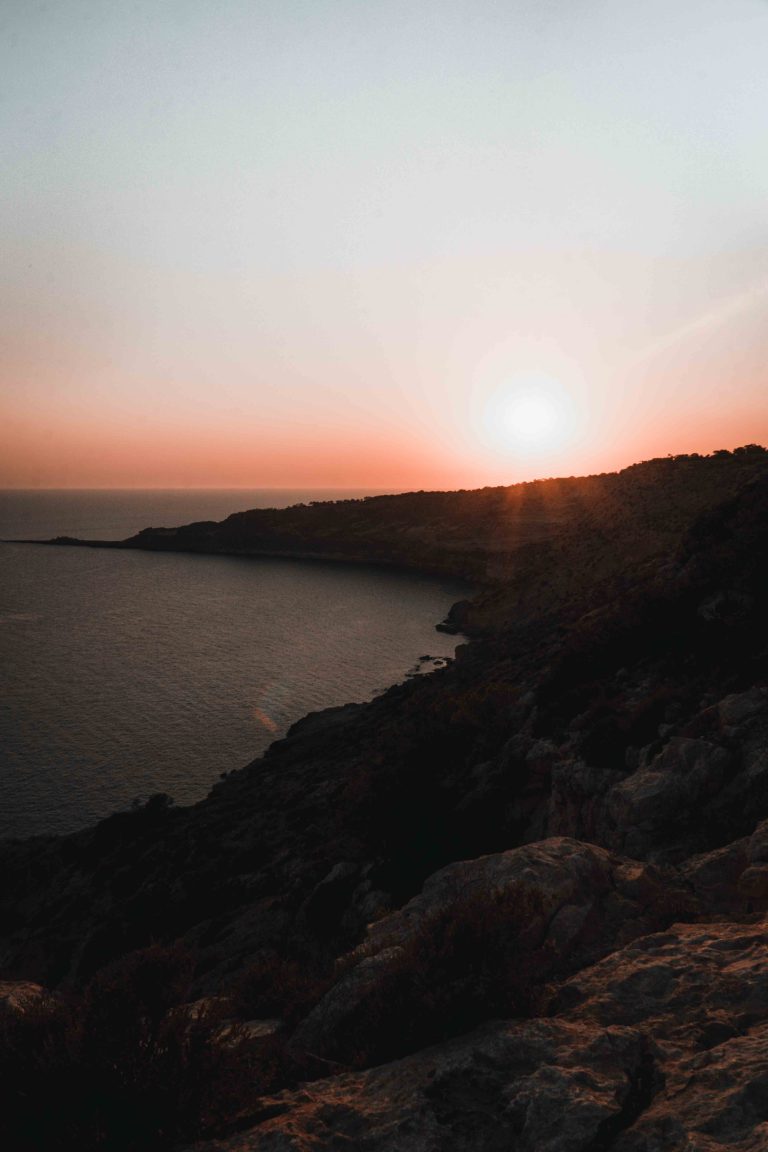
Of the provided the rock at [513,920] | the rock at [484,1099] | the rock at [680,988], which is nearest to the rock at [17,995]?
the rock at [513,920]

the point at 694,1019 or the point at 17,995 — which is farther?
the point at 17,995

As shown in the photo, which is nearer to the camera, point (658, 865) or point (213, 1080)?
point (213, 1080)

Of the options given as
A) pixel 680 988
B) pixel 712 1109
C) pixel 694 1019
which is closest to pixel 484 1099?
pixel 712 1109

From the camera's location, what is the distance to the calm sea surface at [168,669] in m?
36.1

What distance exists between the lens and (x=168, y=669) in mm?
56625

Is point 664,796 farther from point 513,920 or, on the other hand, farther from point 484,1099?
point 484,1099

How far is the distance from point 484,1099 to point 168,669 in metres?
55.6

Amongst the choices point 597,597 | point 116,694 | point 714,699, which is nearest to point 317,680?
point 116,694

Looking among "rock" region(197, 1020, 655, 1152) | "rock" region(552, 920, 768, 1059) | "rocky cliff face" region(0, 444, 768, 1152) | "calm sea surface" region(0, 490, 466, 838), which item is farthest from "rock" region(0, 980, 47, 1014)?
"calm sea surface" region(0, 490, 466, 838)

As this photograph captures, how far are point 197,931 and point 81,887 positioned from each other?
392 inches

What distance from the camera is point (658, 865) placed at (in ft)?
33.9

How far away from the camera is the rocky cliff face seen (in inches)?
207

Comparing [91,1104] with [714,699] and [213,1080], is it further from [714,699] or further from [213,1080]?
[714,699]

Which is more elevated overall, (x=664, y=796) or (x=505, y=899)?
(x=505, y=899)
